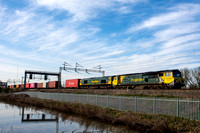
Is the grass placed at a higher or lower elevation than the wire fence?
lower

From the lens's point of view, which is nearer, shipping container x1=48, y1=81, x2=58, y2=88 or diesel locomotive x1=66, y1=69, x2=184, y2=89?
diesel locomotive x1=66, y1=69, x2=184, y2=89

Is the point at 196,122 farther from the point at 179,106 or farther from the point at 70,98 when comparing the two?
the point at 70,98

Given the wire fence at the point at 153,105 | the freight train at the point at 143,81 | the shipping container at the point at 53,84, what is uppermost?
the freight train at the point at 143,81

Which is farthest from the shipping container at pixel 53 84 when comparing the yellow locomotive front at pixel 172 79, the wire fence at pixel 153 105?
the yellow locomotive front at pixel 172 79

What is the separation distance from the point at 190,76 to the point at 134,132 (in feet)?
160

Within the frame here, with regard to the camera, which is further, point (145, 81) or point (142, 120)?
point (145, 81)

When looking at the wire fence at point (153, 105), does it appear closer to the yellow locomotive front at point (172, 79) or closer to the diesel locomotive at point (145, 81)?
the yellow locomotive front at point (172, 79)

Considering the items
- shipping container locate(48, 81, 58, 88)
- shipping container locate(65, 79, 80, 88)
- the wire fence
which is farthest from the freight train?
→ shipping container locate(48, 81, 58, 88)

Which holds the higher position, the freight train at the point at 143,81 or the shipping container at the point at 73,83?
the freight train at the point at 143,81

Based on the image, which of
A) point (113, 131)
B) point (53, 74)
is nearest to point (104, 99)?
point (113, 131)

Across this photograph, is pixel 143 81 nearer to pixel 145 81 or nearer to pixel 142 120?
pixel 145 81

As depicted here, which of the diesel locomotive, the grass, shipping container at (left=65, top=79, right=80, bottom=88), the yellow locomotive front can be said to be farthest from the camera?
shipping container at (left=65, top=79, right=80, bottom=88)

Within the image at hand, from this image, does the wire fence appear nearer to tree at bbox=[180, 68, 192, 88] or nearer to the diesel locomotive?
the diesel locomotive

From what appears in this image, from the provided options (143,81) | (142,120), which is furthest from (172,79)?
(142,120)
